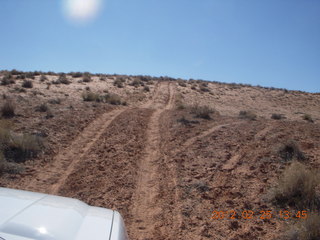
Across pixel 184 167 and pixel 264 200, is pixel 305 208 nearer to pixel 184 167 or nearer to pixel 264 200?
pixel 264 200

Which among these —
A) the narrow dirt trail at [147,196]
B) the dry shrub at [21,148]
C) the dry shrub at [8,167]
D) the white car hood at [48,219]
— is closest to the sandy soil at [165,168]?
the narrow dirt trail at [147,196]

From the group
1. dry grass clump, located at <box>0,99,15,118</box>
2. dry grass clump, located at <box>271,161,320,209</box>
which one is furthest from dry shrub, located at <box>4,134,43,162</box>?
dry grass clump, located at <box>271,161,320,209</box>

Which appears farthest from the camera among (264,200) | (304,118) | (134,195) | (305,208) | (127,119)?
(304,118)

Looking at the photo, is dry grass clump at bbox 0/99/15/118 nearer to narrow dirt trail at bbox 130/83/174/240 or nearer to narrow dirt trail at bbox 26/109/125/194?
narrow dirt trail at bbox 26/109/125/194

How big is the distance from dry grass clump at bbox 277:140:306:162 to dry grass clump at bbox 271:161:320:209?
54.0 inches

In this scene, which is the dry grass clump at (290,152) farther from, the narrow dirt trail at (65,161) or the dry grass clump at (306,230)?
the narrow dirt trail at (65,161)

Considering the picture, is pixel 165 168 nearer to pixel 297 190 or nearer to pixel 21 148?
pixel 297 190

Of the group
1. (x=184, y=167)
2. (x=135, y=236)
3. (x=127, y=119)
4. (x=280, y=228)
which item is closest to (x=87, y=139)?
(x=127, y=119)

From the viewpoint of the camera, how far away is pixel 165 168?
6859 mm

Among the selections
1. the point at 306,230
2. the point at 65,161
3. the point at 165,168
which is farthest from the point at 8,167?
the point at 306,230

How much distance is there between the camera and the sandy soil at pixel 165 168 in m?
4.50

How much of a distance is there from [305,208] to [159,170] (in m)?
3.52

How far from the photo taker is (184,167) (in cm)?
679
